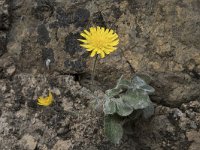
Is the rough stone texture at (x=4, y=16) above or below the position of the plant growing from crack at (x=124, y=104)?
above

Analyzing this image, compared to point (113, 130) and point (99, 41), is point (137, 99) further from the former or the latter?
point (99, 41)

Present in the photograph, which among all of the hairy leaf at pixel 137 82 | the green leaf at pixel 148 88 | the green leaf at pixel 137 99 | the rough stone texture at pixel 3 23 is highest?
the rough stone texture at pixel 3 23

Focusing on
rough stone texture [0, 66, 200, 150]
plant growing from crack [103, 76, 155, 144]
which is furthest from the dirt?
plant growing from crack [103, 76, 155, 144]

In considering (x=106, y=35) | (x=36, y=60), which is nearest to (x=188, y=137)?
(x=106, y=35)

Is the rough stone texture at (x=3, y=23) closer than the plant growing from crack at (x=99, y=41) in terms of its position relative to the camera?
No

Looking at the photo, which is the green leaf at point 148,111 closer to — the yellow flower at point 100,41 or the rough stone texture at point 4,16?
the yellow flower at point 100,41

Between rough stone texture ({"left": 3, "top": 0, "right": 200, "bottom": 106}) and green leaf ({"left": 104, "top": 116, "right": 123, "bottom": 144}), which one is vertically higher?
rough stone texture ({"left": 3, "top": 0, "right": 200, "bottom": 106})

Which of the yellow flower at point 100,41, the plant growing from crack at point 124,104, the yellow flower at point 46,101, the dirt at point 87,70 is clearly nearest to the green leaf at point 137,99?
the plant growing from crack at point 124,104

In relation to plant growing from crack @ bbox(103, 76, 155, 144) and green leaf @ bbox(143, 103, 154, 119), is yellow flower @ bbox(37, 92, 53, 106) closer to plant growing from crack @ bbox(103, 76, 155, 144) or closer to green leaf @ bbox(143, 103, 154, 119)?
plant growing from crack @ bbox(103, 76, 155, 144)
